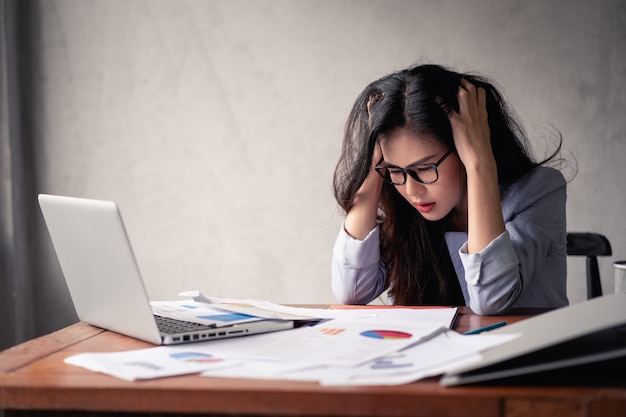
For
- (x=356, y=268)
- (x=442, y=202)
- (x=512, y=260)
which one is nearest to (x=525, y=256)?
(x=512, y=260)

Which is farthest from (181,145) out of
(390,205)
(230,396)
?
(230,396)

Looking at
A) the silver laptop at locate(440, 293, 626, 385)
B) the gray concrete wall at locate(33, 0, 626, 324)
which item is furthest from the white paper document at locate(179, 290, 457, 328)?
the gray concrete wall at locate(33, 0, 626, 324)

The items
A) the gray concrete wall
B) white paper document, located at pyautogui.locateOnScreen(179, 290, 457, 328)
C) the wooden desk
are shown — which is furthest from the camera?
the gray concrete wall

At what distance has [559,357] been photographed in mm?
732

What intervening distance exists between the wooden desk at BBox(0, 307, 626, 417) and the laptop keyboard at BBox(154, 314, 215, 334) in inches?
7.2

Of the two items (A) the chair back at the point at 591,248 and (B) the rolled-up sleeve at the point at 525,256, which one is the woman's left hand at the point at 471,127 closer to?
(B) the rolled-up sleeve at the point at 525,256

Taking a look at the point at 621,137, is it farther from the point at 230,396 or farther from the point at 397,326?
the point at 230,396

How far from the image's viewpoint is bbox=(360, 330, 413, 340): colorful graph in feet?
3.07

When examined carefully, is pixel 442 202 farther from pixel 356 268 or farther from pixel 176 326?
pixel 176 326

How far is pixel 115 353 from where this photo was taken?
925 mm

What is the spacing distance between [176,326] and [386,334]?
320 mm

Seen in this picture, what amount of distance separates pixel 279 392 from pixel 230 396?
5 centimetres

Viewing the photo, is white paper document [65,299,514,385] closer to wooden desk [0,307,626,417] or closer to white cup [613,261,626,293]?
wooden desk [0,307,626,417]

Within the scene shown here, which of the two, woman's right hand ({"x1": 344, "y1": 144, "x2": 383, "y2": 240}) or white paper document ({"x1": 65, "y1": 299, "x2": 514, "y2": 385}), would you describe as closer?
white paper document ({"x1": 65, "y1": 299, "x2": 514, "y2": 385})
